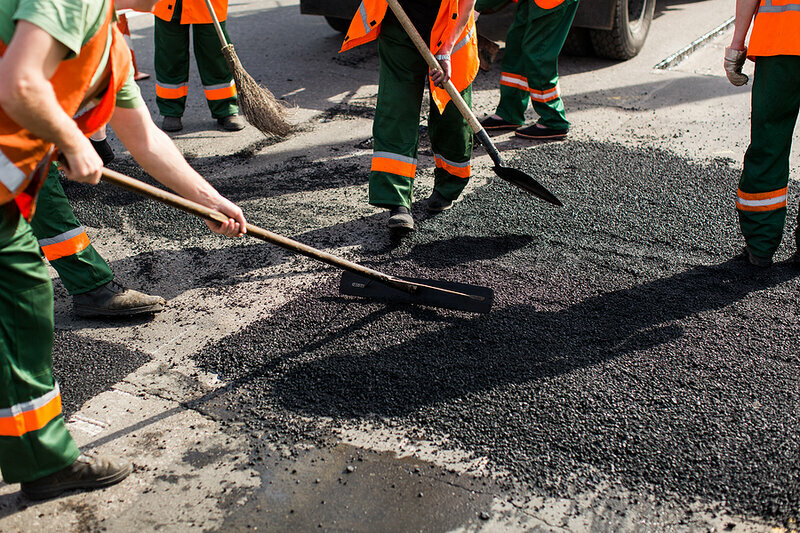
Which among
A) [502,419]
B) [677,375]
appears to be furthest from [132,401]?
[677,375]

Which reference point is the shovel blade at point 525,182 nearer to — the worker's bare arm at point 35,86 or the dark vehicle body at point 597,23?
the worker's bare arm at point 35,86

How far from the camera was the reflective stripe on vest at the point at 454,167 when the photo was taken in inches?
159

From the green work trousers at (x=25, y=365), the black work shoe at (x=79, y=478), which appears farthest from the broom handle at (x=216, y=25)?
the black work shoe at (x=79, y=478)

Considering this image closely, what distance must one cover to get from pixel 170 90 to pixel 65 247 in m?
2.66

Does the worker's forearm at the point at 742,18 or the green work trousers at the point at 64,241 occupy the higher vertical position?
the worker's forearm at the point at 742,18

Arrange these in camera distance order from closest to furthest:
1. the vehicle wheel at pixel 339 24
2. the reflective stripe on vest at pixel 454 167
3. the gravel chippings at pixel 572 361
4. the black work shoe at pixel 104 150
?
the gravel chippings at pixel 572 361
the reflective stripe on vest at pixel 454 167
the black work shoe at pixel 104 150
the vehicle wheel at pixel 339 24

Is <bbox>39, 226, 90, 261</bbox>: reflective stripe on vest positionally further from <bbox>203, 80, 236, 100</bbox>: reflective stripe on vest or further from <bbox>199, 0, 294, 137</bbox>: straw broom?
<bbox>203, 80, 236, 100</bbox>: reflective stripe on vest

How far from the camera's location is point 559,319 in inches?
122

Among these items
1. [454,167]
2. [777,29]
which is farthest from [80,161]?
[777,29]

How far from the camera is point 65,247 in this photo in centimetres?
306

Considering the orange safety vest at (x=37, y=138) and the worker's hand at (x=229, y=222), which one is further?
the worker's hand at (x=229, y=222)

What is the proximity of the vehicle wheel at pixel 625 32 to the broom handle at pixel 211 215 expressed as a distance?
15.3ft

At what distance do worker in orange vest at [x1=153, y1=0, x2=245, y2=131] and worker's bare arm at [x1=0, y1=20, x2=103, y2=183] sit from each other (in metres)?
3.55

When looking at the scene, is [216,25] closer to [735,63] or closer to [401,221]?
[401,221]
